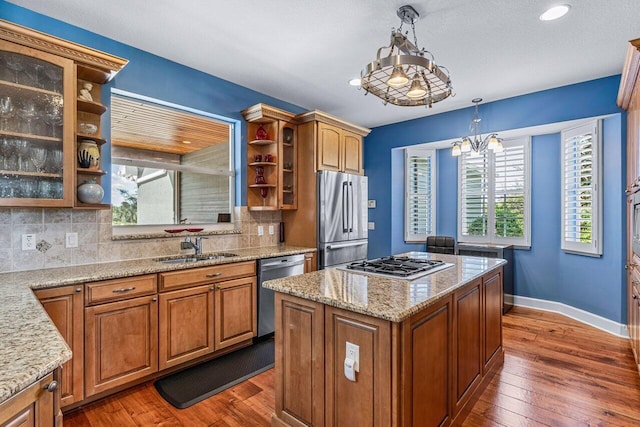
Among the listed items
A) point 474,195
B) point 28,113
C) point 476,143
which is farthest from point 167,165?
point 474,195

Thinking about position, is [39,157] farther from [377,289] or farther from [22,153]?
[377,289]

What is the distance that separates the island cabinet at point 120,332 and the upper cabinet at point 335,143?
226 cm

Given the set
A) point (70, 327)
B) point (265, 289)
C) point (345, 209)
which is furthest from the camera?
point (345, 209)

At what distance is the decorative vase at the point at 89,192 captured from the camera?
2.44m

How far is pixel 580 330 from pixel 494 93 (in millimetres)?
2799

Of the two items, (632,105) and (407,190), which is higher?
(632,105)

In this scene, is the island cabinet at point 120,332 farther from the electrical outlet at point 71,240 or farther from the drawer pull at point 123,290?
the electrical outlet at point 71,240

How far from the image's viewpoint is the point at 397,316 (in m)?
1.37

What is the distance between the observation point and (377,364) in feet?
4.94

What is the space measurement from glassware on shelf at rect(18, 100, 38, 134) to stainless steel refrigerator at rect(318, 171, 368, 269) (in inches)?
99.4

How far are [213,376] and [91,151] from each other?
194 cm

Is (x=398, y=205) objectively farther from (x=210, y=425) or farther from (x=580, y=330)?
(x=210, y=425)

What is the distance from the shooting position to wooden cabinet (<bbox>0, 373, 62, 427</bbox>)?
0.88 meters

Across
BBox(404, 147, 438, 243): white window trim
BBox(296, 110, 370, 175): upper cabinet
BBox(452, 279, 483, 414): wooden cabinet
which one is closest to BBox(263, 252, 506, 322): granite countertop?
BBox(452, 279, 483, 414): wooden cabinet
